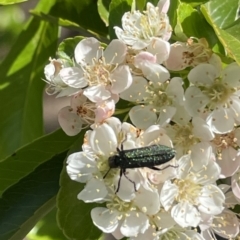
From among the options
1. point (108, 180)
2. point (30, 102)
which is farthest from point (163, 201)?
point (30, 102)

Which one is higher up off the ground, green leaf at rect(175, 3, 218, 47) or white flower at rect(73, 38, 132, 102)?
green leaf at rect(175, 3, 218, 47)

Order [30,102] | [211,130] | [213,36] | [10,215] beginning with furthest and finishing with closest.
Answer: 1. [30,102]
2. [10,215]
3. [213,36]
4. [211,130]

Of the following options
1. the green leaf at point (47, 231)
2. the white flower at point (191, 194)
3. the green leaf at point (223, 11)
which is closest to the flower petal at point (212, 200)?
the white flower at point (191, 194)

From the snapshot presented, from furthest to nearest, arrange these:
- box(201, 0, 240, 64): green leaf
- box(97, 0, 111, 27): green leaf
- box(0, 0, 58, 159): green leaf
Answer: box(0, 0, 58, 159): green leaf < box(97, 0, 111, 27): green leaf < box(201, 0, 240, 64): green leaf

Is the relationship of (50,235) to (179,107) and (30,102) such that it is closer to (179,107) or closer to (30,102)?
(30,102)

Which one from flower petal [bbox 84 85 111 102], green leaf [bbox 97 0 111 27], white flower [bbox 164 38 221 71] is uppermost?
white flower [bbox 164 38 221 71]

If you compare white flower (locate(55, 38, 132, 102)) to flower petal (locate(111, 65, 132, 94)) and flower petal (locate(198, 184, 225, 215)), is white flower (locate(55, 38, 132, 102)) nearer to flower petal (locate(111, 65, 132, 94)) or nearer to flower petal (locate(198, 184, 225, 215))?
flower petal (locate(111, 65, 132, 94))

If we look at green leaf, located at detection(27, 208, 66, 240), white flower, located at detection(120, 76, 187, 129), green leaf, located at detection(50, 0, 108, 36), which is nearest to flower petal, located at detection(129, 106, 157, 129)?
white flower, located at detection(120, 76, 187, 129)

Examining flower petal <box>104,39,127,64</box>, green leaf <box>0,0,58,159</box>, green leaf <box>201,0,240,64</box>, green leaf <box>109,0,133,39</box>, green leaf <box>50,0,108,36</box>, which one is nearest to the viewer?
green leaf <box>201,0,240,64</box>
